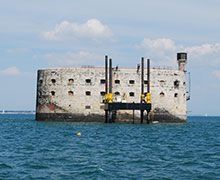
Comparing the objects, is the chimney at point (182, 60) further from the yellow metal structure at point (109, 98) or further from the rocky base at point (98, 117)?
the yellow metal structure at point (109, 98)

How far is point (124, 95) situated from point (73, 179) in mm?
42492

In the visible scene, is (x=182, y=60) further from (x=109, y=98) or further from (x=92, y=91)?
(x=109, y=98)

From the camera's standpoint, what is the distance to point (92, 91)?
6253cm

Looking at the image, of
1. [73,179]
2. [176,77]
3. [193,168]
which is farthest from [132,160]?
[176,77]

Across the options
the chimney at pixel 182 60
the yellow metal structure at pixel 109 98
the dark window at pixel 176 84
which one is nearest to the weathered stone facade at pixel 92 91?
the dark window at pixel 176 84

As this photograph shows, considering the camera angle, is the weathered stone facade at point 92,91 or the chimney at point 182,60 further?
the chimney at point 182,60

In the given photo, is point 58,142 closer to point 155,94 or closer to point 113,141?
point 113,141

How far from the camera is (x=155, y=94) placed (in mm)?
63188

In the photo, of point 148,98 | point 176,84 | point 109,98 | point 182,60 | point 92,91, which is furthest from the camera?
point 182,60

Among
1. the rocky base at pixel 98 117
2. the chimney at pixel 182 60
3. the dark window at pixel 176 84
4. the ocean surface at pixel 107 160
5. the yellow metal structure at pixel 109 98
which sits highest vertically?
the chimney at pixel 182 60

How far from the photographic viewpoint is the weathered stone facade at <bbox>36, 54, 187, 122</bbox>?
6225cm

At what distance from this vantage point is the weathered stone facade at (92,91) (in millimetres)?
62250

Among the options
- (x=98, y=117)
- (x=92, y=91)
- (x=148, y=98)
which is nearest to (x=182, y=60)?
(x=148, y=98)

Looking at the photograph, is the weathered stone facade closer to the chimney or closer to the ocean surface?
the chimney
